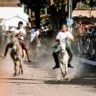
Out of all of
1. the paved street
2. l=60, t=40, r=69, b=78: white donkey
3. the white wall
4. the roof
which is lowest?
the white wall

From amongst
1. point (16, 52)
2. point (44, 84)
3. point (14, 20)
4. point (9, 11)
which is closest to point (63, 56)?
point (44, 84)

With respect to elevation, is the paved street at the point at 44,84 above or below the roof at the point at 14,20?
above

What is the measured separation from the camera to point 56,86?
561 inches

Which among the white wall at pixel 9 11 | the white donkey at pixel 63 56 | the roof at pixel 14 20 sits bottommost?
the white wall at pixel 9 11

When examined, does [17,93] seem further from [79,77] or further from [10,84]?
[79,77]

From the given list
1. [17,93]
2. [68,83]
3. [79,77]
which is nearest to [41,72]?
[79,77]

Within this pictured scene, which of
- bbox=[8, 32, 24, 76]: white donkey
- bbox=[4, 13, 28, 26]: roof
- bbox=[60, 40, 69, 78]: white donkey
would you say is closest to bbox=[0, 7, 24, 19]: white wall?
bbox=[4, 13, 28, 26]: roof

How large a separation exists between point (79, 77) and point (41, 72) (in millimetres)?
2445

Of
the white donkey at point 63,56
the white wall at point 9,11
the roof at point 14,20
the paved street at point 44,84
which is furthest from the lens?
the white wall at point 9,11

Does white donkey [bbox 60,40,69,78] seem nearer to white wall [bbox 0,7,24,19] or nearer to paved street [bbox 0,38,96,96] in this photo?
paved street [bbox 0,38,96,96]

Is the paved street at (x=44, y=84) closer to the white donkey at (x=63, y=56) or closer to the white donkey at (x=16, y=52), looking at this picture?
the white donkey at (x=16, y=52)

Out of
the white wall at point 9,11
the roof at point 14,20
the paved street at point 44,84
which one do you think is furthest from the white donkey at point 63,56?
the white wall at point 9,11

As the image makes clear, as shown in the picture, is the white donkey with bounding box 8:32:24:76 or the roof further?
the roof

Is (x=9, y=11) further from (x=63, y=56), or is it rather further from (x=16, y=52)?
(x=63, y=56)
